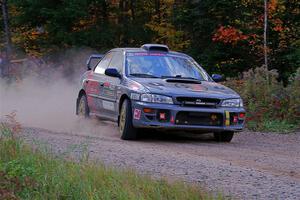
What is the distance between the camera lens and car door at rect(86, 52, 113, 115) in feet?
45.6

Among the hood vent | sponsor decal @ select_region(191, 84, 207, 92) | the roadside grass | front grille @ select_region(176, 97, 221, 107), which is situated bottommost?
the roadside grass

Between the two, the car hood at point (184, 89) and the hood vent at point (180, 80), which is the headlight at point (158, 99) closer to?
the car hood at point (184, 89)

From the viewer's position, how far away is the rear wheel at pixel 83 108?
1466cm

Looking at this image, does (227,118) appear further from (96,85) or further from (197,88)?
(96,85)

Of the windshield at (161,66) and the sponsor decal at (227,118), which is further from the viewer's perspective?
the windshield at (161,66)

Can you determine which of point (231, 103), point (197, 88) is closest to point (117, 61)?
point (197, 88)

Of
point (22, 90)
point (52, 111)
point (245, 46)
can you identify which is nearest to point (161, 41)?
point (245, 46)

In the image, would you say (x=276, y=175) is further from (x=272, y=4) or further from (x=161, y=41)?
(x=161, y=41)

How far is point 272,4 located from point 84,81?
1696cm

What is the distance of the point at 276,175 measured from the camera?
8.41m

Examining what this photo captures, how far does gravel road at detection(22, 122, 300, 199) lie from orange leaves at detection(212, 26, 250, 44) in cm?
1556

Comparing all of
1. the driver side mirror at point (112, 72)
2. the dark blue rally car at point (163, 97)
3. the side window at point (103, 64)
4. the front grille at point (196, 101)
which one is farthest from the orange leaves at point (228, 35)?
the front grille at point (196, 101)

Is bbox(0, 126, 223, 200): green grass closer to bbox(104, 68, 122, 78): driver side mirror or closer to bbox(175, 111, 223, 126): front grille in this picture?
bbox(175, 111, 223, 126): front grille

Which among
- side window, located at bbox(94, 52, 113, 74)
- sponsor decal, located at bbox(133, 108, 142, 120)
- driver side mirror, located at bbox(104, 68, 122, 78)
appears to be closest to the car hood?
sponsor decal, located at bbox(133, 108, 142, 120)
